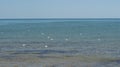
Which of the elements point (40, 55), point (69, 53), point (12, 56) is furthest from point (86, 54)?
point (12, 56)

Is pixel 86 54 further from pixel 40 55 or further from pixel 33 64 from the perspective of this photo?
pixel 33 64

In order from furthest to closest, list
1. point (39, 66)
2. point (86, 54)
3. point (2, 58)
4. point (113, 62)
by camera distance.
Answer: point (86, 54) < point (2, 58) < point (113, 62) < point (39, 66)

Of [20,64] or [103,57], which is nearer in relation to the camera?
[20,64]

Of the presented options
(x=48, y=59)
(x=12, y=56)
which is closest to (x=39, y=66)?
(x=48, y=59)

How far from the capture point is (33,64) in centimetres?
2186

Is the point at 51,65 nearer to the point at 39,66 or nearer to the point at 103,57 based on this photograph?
the point at 39,66

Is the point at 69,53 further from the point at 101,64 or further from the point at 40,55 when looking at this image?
the point at 101,64

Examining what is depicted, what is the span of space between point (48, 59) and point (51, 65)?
248 centimetres

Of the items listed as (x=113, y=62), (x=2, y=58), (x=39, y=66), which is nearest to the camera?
(x=39, y=66)

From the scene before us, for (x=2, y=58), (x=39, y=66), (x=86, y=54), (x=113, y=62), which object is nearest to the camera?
(x=39, y=66)

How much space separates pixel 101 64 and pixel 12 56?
6.01 m

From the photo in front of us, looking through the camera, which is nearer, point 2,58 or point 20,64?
point 20,64

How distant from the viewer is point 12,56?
25391mm

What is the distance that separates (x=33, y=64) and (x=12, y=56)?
3.83 meters
